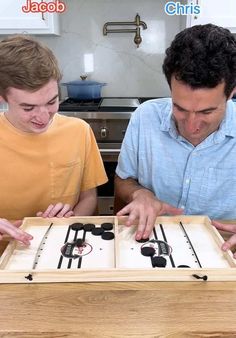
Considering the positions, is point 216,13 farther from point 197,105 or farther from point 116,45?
point 197,105

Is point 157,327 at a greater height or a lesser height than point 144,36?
lesser

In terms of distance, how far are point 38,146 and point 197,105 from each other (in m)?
0.58

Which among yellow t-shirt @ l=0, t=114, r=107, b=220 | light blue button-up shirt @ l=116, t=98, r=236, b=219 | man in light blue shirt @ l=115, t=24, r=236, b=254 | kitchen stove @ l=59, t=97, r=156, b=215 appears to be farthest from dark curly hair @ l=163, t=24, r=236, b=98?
kitchen stove @ l=59, t=97, r=156, b=215

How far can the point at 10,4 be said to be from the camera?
7.88 feet

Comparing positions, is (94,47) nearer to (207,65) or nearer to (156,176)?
(156,176)

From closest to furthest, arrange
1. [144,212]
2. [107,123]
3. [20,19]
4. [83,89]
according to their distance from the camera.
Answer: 1. [144,212]
2. [107,123]
3. [20,19]
4. [83,89]

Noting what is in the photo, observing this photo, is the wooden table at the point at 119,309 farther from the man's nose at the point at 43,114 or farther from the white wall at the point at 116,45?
the white wall at the point at 116,45

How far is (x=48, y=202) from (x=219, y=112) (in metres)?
0.68

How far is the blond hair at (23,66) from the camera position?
1.08 metres

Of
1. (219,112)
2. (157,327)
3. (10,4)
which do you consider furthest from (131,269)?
(10,4)

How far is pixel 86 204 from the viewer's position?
137 cm

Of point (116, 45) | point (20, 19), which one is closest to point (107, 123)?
point (116, 45)

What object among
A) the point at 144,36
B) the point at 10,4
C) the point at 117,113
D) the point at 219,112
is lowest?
the point at 117,113

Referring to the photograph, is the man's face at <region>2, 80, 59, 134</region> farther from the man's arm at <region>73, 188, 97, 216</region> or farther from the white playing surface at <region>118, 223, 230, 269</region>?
the white playing surface at <region>118, 223, 230, 269</region>
